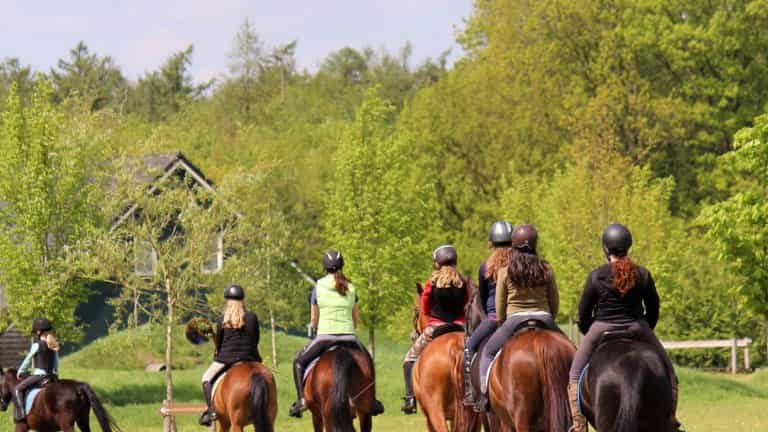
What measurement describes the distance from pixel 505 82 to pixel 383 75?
41723 mm

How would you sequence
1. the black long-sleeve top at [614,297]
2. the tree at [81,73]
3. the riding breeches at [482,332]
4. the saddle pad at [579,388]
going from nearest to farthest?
the black long-sleeve top at [614,297] < the saddle pad at [579,388] < the riding breeches at [482,332] < the tree at [81,73]

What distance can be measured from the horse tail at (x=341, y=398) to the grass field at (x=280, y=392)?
11104 millimetres

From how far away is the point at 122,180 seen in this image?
3139 centimetres

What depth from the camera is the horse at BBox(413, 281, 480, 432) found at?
15586 millimetres

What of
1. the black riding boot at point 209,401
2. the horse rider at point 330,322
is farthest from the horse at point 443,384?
the black riding boot at point 209,401

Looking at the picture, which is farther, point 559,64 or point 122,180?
point 559,64

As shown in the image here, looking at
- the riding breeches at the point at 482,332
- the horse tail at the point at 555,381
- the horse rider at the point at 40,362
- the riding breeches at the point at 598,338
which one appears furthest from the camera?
the horse rider at the point at 40,362

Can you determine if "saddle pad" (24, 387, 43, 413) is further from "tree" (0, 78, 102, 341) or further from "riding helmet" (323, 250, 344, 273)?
"tree" (0, 78, 102, 341)

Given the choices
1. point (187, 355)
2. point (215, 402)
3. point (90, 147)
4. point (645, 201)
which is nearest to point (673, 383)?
point (215, 402)

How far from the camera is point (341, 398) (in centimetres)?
1623

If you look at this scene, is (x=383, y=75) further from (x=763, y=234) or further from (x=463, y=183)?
(x=763, y=234)

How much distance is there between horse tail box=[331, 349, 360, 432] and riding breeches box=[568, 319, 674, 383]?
5.07 metres

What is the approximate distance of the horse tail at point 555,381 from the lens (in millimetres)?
12148

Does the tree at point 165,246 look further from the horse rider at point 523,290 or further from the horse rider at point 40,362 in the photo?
the horse rider at point 523,290
